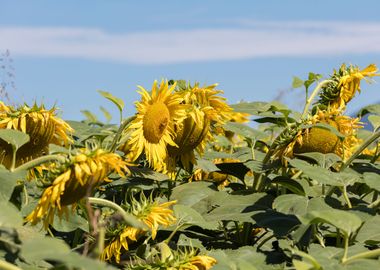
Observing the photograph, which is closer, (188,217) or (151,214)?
(151,214)

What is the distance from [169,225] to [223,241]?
0.40 m

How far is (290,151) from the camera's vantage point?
2896 mm

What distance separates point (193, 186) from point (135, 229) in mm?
546

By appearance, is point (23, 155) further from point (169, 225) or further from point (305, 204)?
point (305, 204)

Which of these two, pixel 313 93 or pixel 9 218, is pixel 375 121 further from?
pixel 9 218

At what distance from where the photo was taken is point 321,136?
2961 millimetres

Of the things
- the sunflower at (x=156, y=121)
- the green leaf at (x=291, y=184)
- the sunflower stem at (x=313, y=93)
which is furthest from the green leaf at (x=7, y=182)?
the sunflower stem at (x=313, y=93)

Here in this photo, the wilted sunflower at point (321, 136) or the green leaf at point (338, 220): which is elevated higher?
the wilted sunflower at point (321, 136)

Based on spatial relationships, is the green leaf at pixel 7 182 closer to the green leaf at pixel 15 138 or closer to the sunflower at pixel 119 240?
the green leaf at pixel 15 138

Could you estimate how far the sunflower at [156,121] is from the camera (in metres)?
2.93

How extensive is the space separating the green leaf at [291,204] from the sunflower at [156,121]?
1.73 feet

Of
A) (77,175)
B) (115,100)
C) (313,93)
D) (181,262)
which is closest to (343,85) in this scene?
(313,93)

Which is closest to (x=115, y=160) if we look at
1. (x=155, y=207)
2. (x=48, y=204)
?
(x=48, y=204)

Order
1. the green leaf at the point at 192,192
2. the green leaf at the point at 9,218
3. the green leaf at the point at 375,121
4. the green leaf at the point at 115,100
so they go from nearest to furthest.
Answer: the green leaf at the point at 9,218 → the green leaf at the point at 192,192 → the green leaf at the point at 115,100 → the green leaf at the point at 375,121
